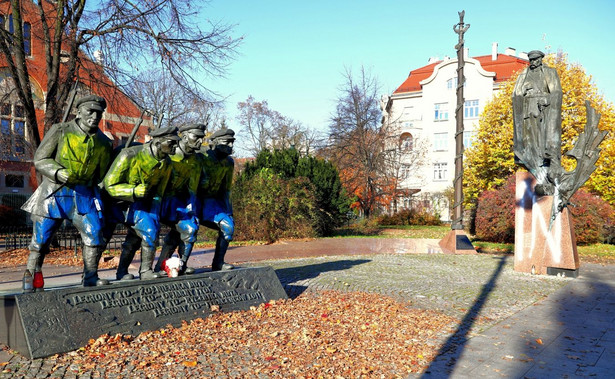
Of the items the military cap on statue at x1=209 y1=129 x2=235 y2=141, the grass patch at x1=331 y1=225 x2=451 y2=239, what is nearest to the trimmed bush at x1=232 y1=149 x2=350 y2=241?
the grass patch at x1=331 y1=225 x2=451 y2=239

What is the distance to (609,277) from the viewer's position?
407 inches

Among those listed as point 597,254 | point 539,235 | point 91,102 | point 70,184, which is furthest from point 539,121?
point 70,184

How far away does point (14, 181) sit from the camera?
106 ft

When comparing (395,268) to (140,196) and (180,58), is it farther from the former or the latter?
(180,58)

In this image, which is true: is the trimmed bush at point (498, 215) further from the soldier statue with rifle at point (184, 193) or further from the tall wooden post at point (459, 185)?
the soldier statue with rifle at point (184, 193)

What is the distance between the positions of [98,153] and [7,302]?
1662 mm

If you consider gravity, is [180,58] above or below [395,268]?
above

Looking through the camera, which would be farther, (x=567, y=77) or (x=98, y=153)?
(x=567, y=77)

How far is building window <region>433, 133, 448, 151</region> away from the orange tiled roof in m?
5.12

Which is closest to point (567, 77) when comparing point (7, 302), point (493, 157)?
point (493, 157)

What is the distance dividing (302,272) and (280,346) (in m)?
5.36

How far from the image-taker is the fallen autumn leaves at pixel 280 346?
4.10m

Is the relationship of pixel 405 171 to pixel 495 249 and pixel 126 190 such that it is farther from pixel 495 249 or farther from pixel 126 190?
pixel 126 190

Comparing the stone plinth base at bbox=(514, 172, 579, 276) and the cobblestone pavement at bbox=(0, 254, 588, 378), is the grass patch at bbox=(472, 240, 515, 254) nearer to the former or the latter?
the cobblestone pavement at bbox=(0, 254, 588, 378)
